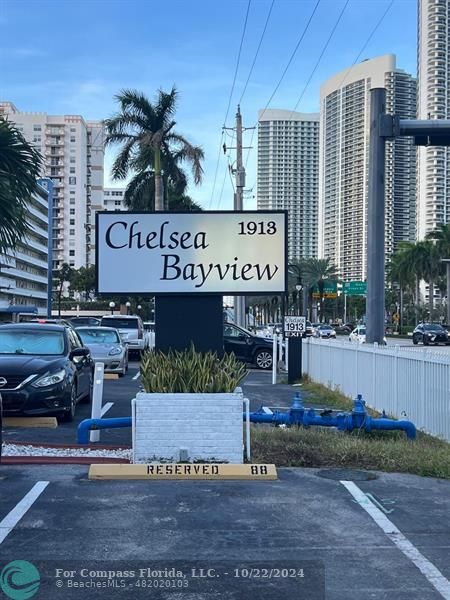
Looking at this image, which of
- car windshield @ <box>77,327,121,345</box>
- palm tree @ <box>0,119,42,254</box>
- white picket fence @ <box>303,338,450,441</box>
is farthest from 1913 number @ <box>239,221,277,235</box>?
car windshield @ <box>77,327,121,345</box>

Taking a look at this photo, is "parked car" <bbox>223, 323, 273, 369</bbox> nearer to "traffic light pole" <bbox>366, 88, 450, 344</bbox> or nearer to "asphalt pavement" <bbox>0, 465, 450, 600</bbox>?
"traffic light pole" <bbox>366, 88, 450, 344</bbox>

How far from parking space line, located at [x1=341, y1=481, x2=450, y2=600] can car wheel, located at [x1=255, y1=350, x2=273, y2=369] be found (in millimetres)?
17803

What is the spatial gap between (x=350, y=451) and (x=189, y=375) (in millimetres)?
2001

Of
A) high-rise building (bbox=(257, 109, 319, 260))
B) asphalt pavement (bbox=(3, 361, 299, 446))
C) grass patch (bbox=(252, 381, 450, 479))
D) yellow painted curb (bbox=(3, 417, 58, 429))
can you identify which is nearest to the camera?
grass patch (bbox=(252, 381, 450, 479))

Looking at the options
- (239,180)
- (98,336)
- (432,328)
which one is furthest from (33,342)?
(432,328)

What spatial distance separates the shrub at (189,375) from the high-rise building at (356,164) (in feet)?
60.0

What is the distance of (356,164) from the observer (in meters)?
61.3

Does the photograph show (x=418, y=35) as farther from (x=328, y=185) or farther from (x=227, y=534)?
(x=227, y=534)

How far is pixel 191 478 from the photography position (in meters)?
7.75

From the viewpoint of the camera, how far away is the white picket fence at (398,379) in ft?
34.0

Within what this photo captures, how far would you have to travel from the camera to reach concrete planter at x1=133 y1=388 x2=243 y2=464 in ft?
27.0

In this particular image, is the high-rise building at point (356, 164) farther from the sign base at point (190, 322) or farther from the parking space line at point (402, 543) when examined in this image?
the parking space line at point (402, 543)

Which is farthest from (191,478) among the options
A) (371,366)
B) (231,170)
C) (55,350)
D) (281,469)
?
(231,170)

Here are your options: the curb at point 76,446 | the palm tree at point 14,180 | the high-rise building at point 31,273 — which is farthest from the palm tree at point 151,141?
the high-rise building at point 31,273
